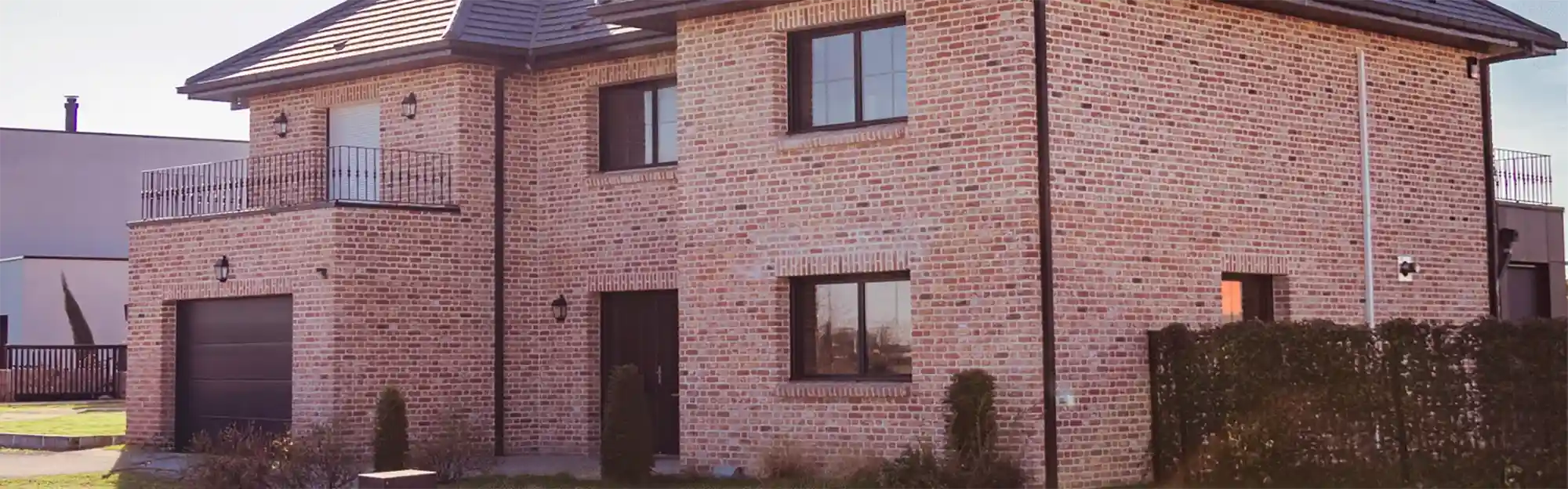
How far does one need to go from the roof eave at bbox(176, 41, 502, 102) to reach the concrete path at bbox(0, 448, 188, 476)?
4.44 meters

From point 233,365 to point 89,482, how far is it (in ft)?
12.1

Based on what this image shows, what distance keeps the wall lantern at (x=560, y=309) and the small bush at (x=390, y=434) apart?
2518 mm

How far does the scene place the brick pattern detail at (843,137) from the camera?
16.5 m

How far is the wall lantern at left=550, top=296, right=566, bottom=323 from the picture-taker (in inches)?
825

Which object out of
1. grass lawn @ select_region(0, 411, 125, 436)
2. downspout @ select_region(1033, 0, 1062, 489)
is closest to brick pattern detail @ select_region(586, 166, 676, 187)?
downspout @ select_region(1033, 0, 1062, 489)

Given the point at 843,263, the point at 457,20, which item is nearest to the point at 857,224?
the point at 843,263

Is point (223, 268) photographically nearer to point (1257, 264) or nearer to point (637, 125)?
point (637, 125)

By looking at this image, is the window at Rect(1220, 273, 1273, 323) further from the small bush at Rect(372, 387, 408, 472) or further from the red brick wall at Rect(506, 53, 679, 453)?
the small bush at Rect(372, 387, 408, 472)

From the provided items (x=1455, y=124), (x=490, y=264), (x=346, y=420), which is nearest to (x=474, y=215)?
(x=490, y=264)

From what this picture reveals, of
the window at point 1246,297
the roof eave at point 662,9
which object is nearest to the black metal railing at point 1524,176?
the window at point 1246,297

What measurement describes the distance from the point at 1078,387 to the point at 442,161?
834 centimetres

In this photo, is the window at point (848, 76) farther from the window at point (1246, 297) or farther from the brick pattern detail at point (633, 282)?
the window at point (1246, 297)

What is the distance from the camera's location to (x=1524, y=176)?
77.4 ft

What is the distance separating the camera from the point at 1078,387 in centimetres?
1584
